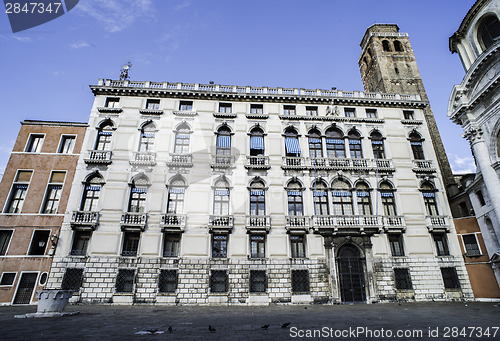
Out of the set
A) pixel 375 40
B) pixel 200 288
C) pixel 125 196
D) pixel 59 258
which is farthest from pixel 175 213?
pixel 375 40

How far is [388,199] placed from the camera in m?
21.5

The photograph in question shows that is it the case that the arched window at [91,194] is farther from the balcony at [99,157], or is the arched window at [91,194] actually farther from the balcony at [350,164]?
the balcony at [350,164]

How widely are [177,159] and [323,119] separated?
42.1ft

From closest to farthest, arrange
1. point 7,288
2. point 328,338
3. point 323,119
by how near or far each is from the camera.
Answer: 1. point 328,338
2. point 7,288
3. point 323,119

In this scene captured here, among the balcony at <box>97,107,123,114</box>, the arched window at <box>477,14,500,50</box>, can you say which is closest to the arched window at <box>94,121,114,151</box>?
the balcony at <box>97,107,123,114</box>

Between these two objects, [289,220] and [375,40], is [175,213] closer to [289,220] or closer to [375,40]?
[289,220]

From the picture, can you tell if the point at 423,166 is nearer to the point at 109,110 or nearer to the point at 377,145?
the point at 377,145

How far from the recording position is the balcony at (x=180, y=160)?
68.4 ft

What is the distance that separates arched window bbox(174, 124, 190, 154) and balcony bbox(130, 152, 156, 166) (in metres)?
1.86

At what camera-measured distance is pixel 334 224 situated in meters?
19.8

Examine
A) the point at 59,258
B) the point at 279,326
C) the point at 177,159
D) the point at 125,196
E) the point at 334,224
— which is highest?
the point at 177,159

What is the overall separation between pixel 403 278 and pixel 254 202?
39.3 ft

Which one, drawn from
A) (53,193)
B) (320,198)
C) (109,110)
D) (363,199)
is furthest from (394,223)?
(53,193)

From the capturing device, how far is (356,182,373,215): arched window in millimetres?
21078
